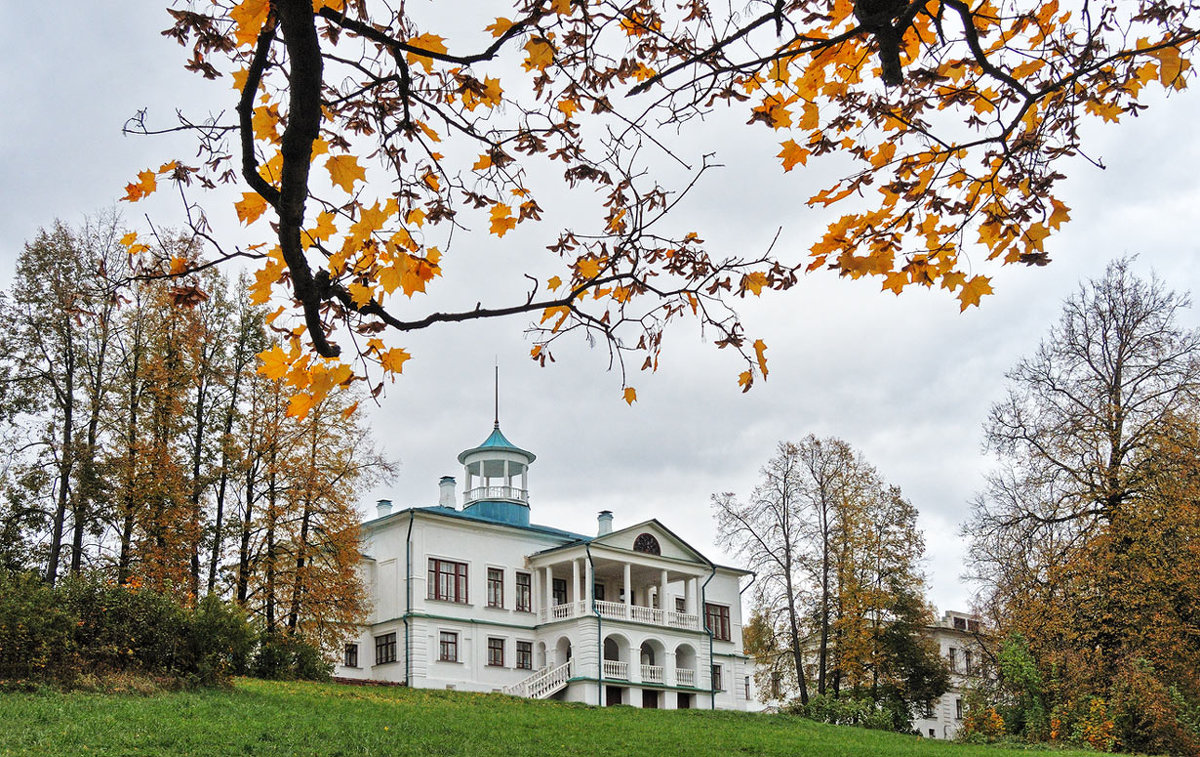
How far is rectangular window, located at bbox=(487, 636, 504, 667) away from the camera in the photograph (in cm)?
3466

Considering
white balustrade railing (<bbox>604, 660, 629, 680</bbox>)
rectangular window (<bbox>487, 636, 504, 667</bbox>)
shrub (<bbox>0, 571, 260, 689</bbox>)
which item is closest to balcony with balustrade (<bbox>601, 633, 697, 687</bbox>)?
white balustrade railing (<bbox>604, 660, 629, 680</bbox>)

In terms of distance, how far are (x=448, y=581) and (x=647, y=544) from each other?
327 inches

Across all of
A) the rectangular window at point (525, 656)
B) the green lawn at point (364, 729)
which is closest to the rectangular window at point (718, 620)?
the rectangular window at point (525, 656)

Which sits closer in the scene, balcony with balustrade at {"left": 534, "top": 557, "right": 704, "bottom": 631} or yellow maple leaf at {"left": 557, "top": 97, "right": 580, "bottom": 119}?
yellow maple leaf at {"left": 557, "top": 97, "right": 580, "bottom": 119}

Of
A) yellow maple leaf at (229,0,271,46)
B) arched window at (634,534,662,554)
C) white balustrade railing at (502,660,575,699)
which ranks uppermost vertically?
arched window at (634,534,662,554)

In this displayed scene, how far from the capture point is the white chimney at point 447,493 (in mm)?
38594

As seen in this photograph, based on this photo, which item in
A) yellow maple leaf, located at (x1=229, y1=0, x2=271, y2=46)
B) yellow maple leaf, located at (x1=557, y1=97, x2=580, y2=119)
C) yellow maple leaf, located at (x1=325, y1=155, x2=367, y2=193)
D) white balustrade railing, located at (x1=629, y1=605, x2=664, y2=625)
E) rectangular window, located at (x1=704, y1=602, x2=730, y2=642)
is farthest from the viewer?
rectangular window, located at (x1=704, y1=602, x2=730, y2=642)

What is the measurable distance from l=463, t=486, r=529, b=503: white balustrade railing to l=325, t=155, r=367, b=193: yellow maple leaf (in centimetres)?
3508

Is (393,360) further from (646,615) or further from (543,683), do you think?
(646,615)

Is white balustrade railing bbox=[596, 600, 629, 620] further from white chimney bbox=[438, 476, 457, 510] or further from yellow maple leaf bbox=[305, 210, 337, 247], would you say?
yellow maple leaf bbox=[305, 210, 337, 247]

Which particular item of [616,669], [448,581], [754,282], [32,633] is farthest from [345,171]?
[616,669]

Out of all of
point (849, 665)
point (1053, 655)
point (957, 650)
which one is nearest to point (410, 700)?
point (1053, 655)

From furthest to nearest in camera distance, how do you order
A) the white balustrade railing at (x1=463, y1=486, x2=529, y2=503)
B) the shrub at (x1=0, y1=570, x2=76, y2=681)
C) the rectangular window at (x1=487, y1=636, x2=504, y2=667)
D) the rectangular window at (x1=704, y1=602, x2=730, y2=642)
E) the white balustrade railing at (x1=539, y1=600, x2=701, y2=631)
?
the rectangular window at (x1=704, y1=602, x2=730, y2=642) < the white balustrade railing at (x1=463, y1=486, x2=529, y2=503) < the white balustrade railing at (x1=539, y1=600, x2=701, y2=631) < the rectangular window at (x1=487, y1=636, x2=504, y2=667) < the shrub at (x1=0, y1=570, x2=76, y2=681)

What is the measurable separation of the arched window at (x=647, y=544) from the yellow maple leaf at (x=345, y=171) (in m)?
35.3
